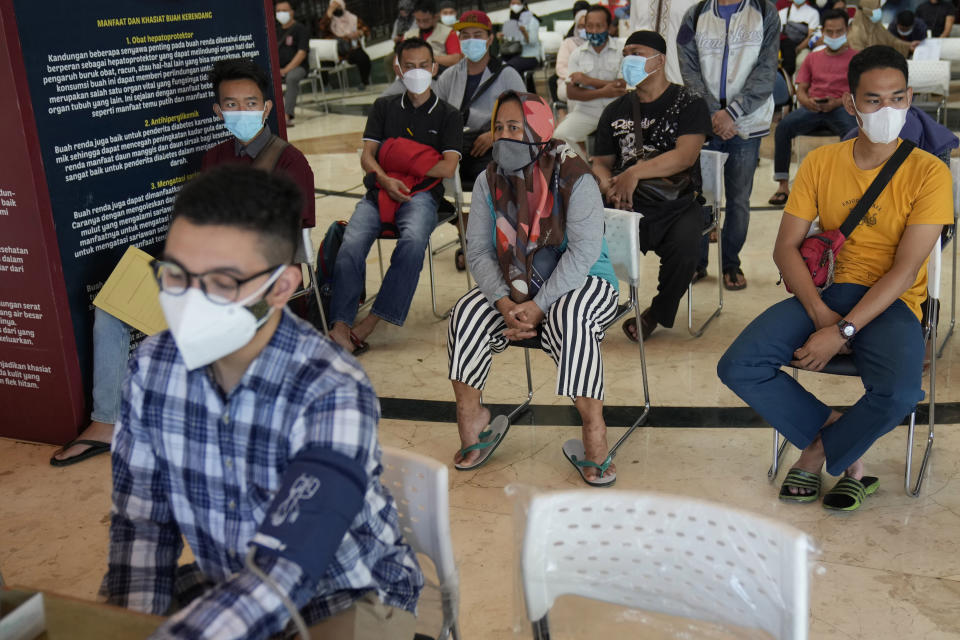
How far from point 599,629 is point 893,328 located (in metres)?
1.66

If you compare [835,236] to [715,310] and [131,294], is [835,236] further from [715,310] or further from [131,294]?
[131,294]

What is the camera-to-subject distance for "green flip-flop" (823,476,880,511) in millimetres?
2926

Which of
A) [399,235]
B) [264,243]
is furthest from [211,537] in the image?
[399,235]

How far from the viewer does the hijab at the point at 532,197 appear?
128 inches

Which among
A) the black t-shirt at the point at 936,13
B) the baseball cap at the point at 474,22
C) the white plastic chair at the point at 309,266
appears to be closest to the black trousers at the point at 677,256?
the white plastic chair at the point at 309,266

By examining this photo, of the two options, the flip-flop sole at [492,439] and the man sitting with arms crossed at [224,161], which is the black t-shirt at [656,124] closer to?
the man sitting with arms crossed at [224,161]

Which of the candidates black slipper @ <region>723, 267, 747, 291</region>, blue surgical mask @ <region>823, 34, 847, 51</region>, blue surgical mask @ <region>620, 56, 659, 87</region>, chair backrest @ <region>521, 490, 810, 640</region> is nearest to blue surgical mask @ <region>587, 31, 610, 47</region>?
blue surgical mask @ <region>823, 34, 847, 51</region>

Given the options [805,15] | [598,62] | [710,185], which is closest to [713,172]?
[710,185]

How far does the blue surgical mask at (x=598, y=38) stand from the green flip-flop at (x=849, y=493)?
4832mm

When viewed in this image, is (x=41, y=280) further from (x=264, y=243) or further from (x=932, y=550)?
(x=932, y=550)

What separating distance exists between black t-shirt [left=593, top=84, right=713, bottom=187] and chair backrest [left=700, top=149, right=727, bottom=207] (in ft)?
0.45

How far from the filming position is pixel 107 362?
3506 millimetres

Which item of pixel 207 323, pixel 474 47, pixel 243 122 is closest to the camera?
pixel 207 323

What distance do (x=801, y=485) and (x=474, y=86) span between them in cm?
315
